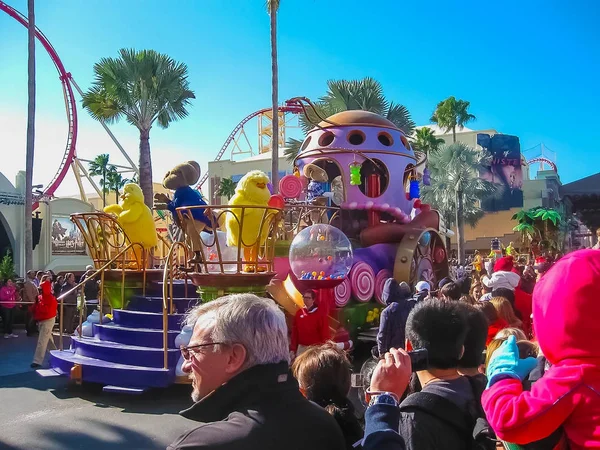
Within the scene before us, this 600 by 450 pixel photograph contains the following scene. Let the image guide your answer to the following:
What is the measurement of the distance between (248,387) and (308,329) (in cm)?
429

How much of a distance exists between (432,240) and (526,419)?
9204mm

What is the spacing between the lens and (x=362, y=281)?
8680 mm

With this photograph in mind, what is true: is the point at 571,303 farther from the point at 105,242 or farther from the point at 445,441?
the point at 105,242

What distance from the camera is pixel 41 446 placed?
4910 mm

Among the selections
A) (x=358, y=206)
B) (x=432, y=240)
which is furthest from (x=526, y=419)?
(x=432, y=240)

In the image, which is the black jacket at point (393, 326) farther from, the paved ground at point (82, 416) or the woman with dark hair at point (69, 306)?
the woman with dark hair at point (69, 306)

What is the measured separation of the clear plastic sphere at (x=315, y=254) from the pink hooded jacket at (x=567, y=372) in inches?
210

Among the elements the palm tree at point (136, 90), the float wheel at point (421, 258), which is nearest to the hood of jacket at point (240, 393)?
the float wheel at point (421, 258)

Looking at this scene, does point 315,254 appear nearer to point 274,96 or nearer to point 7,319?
point 7,319

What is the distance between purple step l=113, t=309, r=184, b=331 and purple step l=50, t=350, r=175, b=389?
778 mm

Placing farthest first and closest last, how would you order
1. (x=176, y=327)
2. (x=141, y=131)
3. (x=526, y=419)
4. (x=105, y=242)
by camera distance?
(x=141, y=131) → (x=105, y=242) → (x=176, y=327) → (x=526, y=419)

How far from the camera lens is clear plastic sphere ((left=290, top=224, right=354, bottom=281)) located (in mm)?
6992

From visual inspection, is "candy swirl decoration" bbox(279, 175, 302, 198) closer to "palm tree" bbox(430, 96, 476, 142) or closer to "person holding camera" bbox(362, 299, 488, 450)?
"person holding camera" bbox(362, 299, 488, 450)

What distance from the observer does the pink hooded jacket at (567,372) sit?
1549mm
